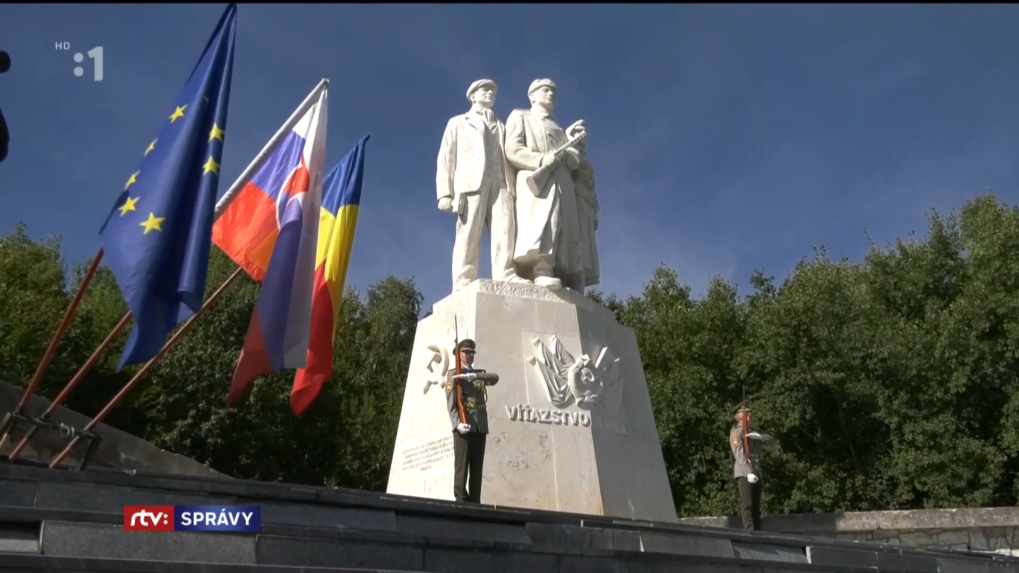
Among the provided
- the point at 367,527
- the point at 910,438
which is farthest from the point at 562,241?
the point at 910,438

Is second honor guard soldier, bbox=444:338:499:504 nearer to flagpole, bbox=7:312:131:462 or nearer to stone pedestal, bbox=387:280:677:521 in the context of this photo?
stone pedestal, bbox=387:280:677:521

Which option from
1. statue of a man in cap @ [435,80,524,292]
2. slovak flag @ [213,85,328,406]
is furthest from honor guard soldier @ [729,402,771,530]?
slovak flag @ [213,85,328,406]

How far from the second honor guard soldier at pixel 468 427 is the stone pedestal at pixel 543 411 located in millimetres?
1167

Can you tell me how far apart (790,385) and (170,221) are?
15.7 m

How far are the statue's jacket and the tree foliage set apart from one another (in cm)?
1279

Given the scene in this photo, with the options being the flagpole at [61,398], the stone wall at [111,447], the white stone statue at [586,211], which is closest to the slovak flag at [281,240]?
the flagpole at [61,398]

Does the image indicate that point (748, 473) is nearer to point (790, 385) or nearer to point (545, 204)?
point (545, 204)

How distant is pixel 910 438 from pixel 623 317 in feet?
30.0

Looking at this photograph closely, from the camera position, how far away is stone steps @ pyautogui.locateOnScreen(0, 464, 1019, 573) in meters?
5.23

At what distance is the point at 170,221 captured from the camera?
7.75 metres

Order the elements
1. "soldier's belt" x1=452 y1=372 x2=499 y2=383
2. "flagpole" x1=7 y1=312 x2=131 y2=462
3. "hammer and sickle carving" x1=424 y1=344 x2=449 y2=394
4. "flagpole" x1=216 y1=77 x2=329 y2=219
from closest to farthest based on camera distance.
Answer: "flagpole" x1=7 y1=312 x2=131 y2=462 < "soldier's belt" x1=452 y1=372 x2=499 y2=383 < "flagpole" x1=216 y1=77 x2=329 y2=219 < "hammer and sickle carving" x1=424 y1=344 x2=449 y2=394

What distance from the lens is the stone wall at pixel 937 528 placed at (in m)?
11.9

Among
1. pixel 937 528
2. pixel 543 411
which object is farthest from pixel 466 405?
pixel 937 528

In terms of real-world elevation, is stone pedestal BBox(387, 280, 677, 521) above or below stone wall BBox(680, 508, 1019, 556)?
above
